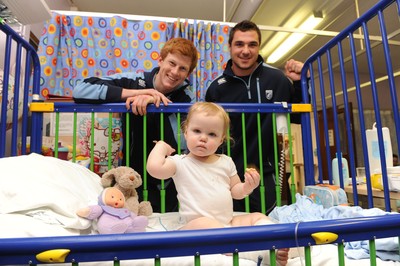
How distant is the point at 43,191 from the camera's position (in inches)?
37.4

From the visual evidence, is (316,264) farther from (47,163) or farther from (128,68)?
(128,68)

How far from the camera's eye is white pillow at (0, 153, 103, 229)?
894mm

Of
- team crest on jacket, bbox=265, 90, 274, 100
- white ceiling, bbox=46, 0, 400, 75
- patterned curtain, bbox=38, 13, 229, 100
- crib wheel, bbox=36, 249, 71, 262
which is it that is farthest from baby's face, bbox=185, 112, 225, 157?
white ceiling, bbox=46, 0, 400, 75

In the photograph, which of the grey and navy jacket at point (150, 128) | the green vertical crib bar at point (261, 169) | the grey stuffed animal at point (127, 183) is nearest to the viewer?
the grey stuffed animal at point (127, 183)

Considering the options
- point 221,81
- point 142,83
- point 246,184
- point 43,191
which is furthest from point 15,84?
point 246,184

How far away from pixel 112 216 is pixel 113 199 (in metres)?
0.06

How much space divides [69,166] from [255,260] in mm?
835

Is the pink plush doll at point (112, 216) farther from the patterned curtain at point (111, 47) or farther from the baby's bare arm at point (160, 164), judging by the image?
the patterned curtain at point (111, 47)

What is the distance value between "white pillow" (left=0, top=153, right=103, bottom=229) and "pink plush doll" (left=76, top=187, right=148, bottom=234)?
4cm

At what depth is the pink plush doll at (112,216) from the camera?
96 centimetres

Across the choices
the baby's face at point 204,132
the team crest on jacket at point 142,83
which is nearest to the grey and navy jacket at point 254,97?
the team crest on jacket at point 142,83

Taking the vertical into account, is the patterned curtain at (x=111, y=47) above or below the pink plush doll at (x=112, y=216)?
above

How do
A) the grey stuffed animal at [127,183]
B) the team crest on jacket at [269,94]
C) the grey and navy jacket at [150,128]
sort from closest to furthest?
the grey stuffed animal at [127,183] < the grey and navy jacket at [150,128] < the team crest on jacket at [269,94]

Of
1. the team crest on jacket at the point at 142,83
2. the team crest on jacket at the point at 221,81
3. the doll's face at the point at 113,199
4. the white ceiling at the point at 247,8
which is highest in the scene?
the white ceiling at the point at 247,8
